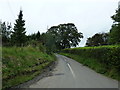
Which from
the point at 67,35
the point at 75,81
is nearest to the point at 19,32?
the point at 67,35

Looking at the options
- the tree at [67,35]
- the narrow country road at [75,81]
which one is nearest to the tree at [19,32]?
the tree at [67,35]

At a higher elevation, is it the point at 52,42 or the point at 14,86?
the point at 52,42

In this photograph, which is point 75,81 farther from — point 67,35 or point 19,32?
point 67,35

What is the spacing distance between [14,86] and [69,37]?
71.2 m

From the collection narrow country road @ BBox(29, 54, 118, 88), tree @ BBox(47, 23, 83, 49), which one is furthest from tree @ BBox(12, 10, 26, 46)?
narrow country road @ BBox(29, 54, 118, 88)

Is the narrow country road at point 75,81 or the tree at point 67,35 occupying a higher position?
the tree at point 67,35

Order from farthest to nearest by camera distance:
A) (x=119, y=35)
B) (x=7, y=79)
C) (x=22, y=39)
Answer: (x=22, y=39) → (x=119, y=35) → (x=7, y=79)

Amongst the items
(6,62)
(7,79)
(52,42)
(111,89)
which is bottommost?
(111,89)

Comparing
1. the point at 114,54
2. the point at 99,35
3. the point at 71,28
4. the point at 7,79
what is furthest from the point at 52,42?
the point at 71,28

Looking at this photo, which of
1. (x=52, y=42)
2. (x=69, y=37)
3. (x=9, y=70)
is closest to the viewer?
(x=9, y=70)

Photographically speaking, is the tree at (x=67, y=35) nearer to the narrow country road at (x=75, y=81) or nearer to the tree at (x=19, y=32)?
the tree at (x=19, y=32)

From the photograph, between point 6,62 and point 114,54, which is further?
point 114,54

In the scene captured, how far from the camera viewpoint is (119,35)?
27.1 meters

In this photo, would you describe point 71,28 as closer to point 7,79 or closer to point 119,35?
point 119,35
